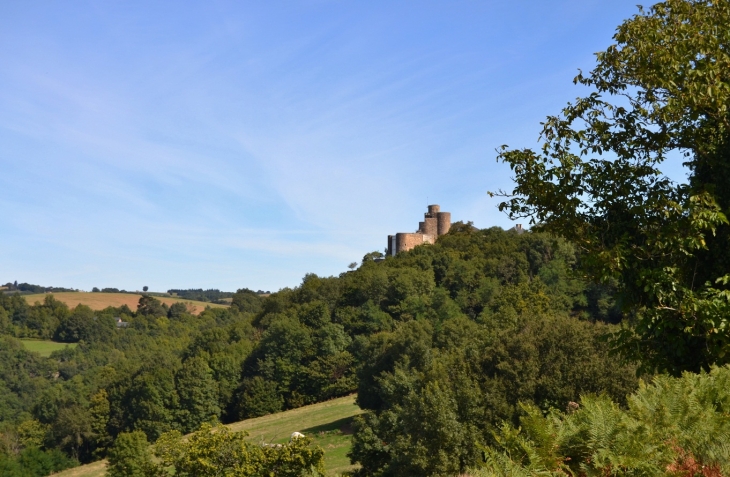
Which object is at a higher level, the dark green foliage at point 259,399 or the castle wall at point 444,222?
the castle wall at point 444,222

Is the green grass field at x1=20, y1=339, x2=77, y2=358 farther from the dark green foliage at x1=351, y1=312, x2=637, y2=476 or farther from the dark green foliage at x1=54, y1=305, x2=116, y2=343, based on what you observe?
the dark green foliage at x1=351, y1=312, x2=637, y2=476

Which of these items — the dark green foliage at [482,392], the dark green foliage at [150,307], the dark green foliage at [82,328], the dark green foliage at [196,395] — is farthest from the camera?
the dark green foliage at [150,307]

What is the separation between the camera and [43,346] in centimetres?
12794

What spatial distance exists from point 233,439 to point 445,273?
60666 millimetres

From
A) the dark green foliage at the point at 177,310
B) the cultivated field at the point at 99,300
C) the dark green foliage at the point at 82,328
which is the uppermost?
the cultivated field at the point at 99,300

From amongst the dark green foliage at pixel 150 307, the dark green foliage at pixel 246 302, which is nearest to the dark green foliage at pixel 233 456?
the dark green foliage at pixel 246 302

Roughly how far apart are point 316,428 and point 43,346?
323 ft

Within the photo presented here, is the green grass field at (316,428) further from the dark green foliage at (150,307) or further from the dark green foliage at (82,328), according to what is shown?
the dark green foliage at (150,307)

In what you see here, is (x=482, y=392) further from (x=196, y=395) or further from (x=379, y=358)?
(x=196, y=395)

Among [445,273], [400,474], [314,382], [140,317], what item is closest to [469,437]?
[400,474]

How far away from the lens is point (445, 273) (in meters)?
82.9

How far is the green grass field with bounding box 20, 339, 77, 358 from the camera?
124m

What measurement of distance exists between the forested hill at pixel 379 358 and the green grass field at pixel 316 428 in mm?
3171

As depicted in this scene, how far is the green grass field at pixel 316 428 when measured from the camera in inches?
1558
